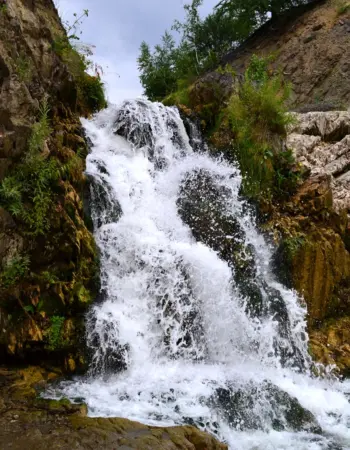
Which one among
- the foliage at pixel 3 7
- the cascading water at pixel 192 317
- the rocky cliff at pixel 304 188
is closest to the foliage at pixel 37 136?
the cascading water at pixel 192 317

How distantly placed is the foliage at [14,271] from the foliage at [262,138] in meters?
4.88

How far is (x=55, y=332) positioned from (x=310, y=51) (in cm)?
1641

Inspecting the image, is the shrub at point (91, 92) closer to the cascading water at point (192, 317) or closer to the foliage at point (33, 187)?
the cascading water at point (192, 317)

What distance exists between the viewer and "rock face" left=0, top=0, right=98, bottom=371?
5302mm

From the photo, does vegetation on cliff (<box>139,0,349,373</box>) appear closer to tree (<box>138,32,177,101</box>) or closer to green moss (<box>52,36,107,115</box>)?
green moss (<box>52,36,107,115</box>)

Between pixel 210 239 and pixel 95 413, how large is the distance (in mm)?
3796

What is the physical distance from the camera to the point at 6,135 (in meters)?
5.61

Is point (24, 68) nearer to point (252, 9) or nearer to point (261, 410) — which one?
point (261, 410)

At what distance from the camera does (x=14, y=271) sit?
5273 millimetres

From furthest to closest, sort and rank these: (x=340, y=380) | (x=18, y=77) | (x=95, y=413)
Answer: (x=340, y=380) < (x=18, y=77) < (x=95, y=413)

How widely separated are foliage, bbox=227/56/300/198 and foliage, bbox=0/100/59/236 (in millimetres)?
4271

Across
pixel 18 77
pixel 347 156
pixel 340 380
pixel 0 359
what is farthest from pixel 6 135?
pixel 347 156

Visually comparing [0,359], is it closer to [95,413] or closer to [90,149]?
[95,413]

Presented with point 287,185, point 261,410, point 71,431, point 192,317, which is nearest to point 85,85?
point 287,185
